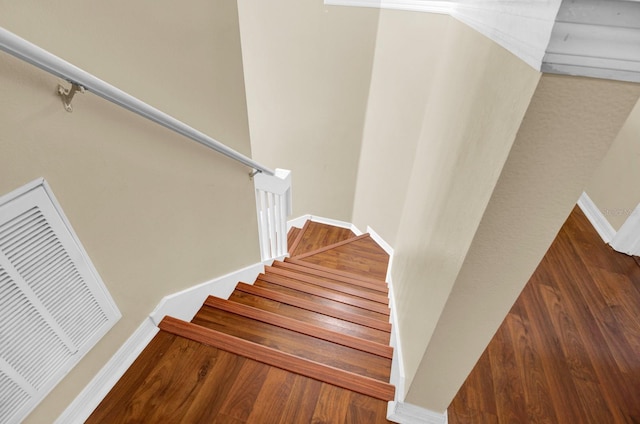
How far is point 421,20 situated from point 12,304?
2786 mm

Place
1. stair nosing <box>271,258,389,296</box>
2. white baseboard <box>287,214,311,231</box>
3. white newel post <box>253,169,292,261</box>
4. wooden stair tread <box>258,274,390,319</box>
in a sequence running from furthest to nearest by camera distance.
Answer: white baseboard <box>287,214,311,231</box> → stair nosing <box>271,258,389,296</box> → wooden stair tread <box>258,274,390,319</box> → white newel post <box>253,169,292,261</box>

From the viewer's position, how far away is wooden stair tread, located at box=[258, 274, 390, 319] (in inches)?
79.7

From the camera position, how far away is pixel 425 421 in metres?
1.11

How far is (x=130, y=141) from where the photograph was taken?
1.00 metres

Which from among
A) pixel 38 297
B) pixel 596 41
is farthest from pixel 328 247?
pixel 596 41

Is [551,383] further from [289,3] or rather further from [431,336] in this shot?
[289,3]

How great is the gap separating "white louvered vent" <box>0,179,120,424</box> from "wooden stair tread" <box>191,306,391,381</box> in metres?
0.62

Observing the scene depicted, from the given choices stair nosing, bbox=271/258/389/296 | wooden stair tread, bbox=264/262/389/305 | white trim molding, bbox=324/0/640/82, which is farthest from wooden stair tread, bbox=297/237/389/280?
white trim molding, bbox=324/0/640/82

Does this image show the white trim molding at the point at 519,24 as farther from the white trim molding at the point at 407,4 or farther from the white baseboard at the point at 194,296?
the white baseboard at the point at 194,296

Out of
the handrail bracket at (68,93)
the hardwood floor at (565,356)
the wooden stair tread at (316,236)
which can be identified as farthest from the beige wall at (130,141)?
the wooden stair tread at (316,236)

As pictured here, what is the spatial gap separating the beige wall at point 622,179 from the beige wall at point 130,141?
258 cm

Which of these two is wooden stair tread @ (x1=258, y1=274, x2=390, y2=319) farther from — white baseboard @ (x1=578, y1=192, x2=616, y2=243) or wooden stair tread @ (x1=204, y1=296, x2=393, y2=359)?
white baseboard @ (x1=578, y1=192, x2=616, y2=243)

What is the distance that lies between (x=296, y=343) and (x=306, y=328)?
0.10 metres

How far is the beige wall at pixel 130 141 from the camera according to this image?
0.73 meters
